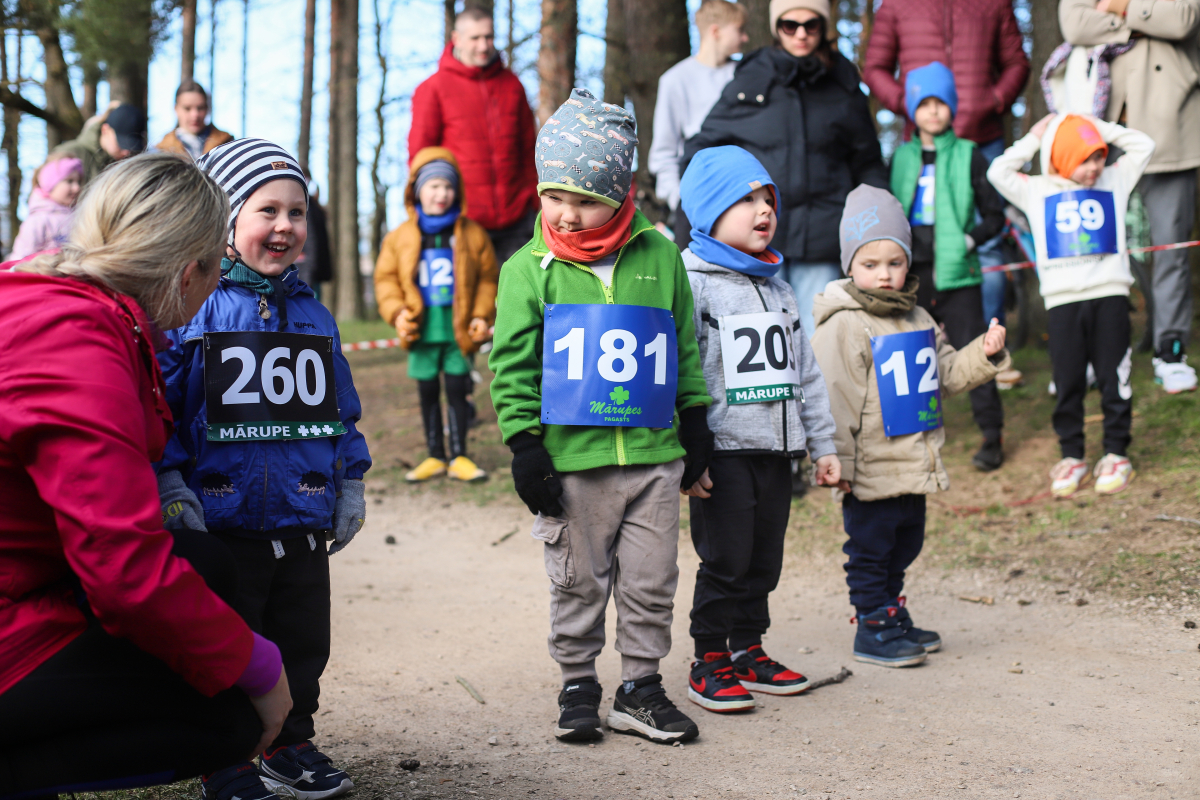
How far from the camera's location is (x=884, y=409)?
13.4 ft

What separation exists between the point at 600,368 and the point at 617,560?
635 mm

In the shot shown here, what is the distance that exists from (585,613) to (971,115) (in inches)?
203

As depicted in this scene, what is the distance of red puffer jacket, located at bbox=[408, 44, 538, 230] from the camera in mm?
7430

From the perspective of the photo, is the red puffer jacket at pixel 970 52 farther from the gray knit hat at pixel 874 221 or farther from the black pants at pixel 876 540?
the black pants at pixel 876 540

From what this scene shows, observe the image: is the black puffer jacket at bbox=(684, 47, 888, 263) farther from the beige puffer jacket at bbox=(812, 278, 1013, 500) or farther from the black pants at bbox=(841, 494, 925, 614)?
the black pants at bbox=(841, 494, 925, 614)

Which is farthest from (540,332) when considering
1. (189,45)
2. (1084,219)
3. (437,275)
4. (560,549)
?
(189,45)

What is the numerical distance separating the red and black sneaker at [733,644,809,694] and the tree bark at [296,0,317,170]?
21.1 metres

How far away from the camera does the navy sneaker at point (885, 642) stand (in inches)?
155

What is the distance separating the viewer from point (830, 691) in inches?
146

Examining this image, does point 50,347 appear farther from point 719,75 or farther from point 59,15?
point 59,15

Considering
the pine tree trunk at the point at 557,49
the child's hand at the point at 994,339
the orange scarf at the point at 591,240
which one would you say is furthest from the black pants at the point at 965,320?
the pine tree trunk at the point at 557,49

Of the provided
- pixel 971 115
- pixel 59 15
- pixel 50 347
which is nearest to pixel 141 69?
pixel 59 15

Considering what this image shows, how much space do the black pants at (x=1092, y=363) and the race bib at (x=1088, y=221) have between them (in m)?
0.29

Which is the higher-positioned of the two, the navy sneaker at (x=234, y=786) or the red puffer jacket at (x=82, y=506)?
the red puffer jacket at (x=82, y=506)
